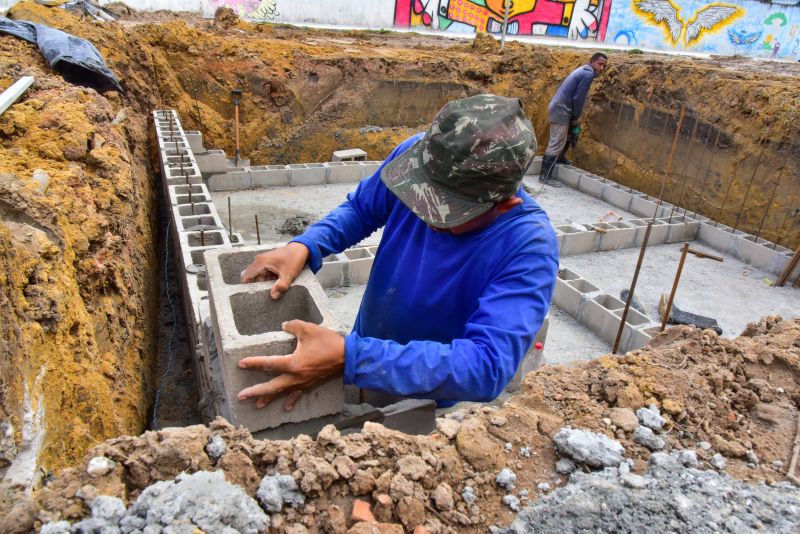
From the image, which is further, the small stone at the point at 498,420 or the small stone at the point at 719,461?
the small stone at the point at 498,420

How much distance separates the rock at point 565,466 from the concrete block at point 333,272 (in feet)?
15.6

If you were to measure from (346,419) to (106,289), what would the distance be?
1.76 m

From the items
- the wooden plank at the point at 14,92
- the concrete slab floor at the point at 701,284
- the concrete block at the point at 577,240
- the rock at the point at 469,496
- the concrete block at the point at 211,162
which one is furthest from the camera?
the concrete block at the point at 211,162


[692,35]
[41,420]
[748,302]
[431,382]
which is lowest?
[748,302]

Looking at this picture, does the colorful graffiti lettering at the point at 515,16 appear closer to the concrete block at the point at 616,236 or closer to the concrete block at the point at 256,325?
the concrete block at the point at 616,236

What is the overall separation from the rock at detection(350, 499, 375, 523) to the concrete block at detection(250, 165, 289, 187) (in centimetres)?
829

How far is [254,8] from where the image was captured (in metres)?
18.5

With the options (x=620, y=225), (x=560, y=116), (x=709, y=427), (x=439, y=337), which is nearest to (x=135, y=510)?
(x=439, y=337)

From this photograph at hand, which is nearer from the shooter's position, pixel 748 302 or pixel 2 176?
pixel 2 176

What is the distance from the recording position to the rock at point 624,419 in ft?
6.28

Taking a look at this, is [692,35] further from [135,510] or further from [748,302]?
[135,510]

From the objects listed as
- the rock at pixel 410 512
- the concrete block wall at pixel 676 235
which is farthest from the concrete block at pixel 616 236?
the rock at pixel 410 512

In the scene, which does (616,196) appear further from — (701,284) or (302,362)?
(302,362)

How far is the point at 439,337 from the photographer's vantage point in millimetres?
2223
